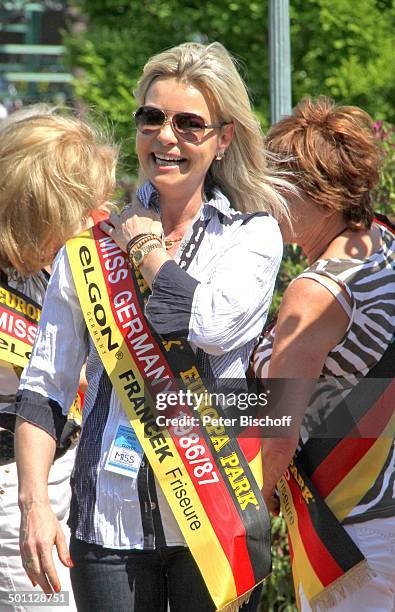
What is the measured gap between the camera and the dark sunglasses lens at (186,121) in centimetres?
259

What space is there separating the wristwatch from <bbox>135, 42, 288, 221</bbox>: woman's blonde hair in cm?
31

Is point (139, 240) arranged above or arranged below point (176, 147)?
below

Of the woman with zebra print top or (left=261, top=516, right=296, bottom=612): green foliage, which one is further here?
(left=261, top=516, right=296, bottom=612): green foliage

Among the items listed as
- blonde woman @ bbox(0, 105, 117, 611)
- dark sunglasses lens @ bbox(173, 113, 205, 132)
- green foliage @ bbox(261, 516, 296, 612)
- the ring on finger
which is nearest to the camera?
the ring on finger

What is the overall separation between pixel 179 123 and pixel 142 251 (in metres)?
0.33

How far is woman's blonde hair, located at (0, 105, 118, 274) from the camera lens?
311 centimetres

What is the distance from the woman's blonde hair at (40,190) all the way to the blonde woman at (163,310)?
49cm

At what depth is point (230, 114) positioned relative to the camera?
8.71ft

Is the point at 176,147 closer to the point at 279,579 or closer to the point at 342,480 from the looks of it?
the point at 342,480

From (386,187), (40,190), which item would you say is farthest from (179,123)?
(386,187)

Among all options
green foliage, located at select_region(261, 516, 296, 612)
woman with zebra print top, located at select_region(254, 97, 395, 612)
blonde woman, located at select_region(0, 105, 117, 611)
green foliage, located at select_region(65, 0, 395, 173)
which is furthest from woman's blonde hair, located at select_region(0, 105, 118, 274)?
green foliage, located at select_region(65, 0, 395, 173)

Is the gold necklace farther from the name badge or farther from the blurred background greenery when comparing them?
the blurred background greenery

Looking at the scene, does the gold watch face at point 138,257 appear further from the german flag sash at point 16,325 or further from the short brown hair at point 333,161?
the german flag sash at point 16,325

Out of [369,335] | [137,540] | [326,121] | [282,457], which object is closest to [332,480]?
[282,457]
